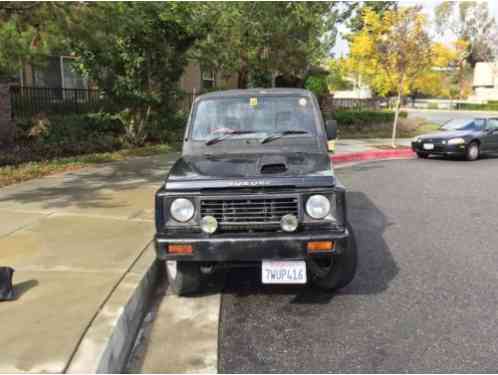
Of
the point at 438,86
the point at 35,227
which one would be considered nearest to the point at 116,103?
the point at 35,227

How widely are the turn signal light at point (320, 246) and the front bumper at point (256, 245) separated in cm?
3

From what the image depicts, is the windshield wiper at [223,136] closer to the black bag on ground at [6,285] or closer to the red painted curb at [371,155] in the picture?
the black bag on ground at [6,285]

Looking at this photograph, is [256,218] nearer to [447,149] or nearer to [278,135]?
[278,135]

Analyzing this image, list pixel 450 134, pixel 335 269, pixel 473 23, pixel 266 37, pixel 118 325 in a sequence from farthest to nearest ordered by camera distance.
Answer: pixel 473 23
pixel 266 37
pixel 450 134
pixel 335 269
pixel 118 325

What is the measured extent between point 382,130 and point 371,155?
770 centimetres

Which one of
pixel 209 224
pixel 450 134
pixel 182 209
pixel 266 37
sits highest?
pixel 266 37

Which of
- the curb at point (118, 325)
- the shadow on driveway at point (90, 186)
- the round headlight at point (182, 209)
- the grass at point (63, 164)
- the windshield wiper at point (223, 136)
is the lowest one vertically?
the curb at point (118, 325)

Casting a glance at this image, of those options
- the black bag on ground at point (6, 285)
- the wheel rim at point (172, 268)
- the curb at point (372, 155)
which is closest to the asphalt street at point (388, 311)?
the wheel rim at point (172, 268)

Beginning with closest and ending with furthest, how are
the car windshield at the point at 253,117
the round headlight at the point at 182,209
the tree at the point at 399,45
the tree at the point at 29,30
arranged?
the round headlight at the point at 182,209 < the car windshield at the point at 253,117 < the tree at the point at 29,30 < the tree at the point at 399,45

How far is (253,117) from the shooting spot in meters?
5.20

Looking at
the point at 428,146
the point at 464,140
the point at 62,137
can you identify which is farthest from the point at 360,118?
the point at 62,137

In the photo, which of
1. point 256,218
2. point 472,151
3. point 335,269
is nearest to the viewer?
point 256,218

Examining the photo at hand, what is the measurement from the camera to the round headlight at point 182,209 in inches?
154

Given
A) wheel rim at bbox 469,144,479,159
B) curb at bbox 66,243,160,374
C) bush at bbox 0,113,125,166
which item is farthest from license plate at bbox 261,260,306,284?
wheel rim at bbox 469,144,479,159
